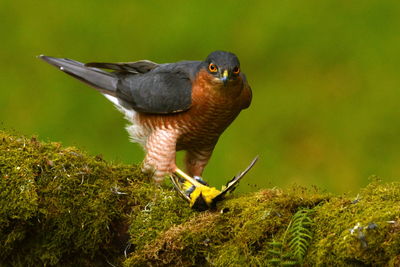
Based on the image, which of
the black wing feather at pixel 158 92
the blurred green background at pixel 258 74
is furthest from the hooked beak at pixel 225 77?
the blurred green background at pixel 258 74

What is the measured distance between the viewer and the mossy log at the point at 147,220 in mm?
3855

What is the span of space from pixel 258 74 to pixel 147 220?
3.86m

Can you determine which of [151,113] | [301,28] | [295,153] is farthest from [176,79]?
[301,28]

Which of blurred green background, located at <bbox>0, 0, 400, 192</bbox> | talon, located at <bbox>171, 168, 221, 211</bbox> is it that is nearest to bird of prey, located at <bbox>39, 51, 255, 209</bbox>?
talon, located at <bbox>171, 168, 221, 211</bbox>

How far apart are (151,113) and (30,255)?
1.97m

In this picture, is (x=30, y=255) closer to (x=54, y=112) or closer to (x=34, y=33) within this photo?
(x=54, y=112)

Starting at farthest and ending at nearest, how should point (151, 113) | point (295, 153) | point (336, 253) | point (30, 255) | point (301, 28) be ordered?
point (301, 28), point (295, 153), point (151, 113), point (30, 255), point (336, 253)

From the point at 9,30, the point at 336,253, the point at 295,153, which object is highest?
the point at 336,253

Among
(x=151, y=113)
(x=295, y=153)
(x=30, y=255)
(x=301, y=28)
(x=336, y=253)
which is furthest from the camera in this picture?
(x=301, y=28)

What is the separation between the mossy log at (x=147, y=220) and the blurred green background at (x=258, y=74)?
285cm

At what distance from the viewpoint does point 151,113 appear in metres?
6.04

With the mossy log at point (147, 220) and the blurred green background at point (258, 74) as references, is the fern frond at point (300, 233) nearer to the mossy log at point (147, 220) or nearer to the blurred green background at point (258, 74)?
the mossy log at point (147, 220)

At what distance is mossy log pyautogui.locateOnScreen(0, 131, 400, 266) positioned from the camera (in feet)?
12.6

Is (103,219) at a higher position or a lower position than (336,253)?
lower
